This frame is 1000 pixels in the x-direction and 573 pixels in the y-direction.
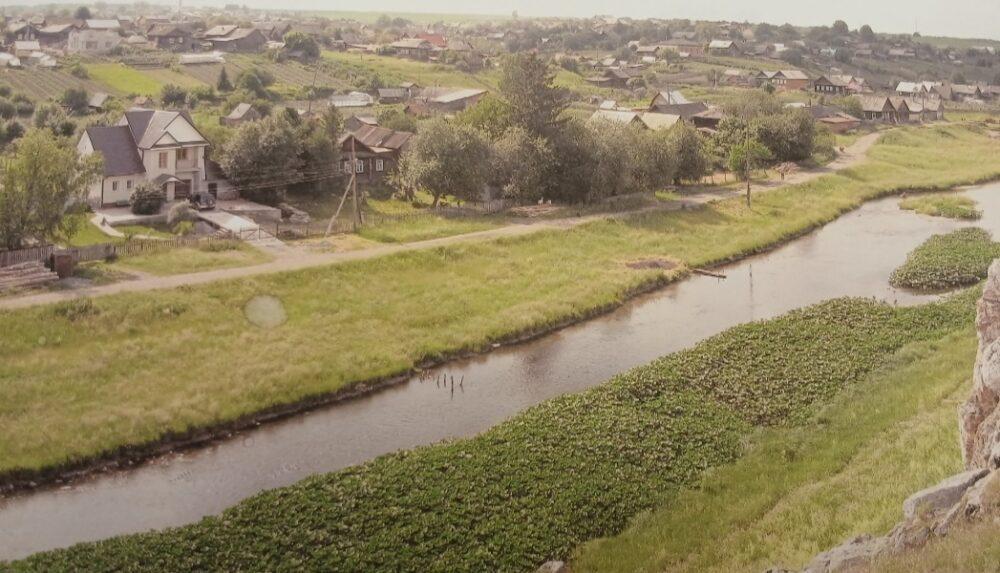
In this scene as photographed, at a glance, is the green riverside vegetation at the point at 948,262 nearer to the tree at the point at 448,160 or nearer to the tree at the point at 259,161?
the tree at the point at 448,160

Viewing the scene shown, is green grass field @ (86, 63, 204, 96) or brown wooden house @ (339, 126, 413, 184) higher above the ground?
green grass field @ (86, 63, 204, 96)

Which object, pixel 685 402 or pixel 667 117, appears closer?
pixel 685 402

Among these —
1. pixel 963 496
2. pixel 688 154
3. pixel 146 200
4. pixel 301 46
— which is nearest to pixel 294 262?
pixel 146 200

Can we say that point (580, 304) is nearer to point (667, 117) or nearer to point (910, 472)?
point (910, 472)

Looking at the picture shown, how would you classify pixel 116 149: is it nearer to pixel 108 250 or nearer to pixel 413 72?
pixel 108 250

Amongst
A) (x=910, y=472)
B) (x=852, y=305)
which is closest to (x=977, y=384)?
(x=910, y=472)

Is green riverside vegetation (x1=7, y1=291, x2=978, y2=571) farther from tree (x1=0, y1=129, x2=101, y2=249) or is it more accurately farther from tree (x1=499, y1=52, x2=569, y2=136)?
tree (x1=499, y1=52, x2=569, y2=136)

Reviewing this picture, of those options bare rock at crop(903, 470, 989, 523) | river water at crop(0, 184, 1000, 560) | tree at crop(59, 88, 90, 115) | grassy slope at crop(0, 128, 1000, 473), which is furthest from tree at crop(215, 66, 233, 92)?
bare rock at crop(903, 470, 989, 523)
